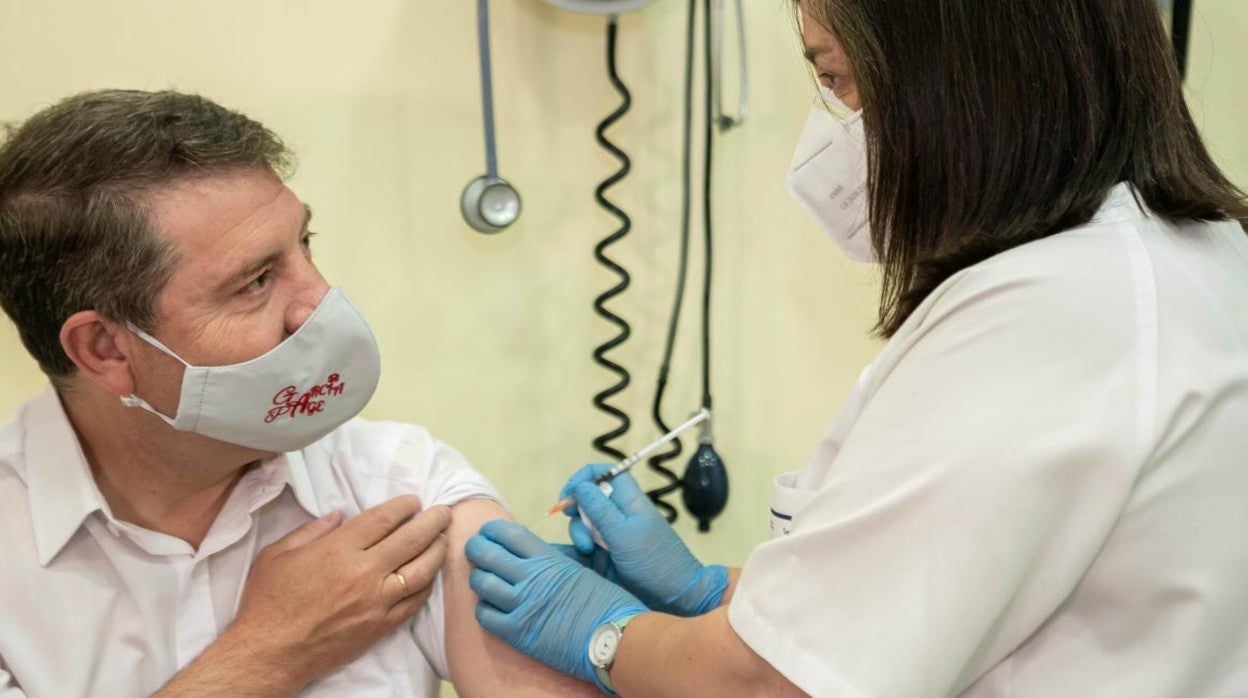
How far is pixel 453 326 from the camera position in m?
1.78

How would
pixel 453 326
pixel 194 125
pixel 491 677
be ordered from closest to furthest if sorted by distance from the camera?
pixel 194 125 → pixel 491 677 → pixel 453 326

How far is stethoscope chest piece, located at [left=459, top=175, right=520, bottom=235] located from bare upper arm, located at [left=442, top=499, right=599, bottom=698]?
546 mm

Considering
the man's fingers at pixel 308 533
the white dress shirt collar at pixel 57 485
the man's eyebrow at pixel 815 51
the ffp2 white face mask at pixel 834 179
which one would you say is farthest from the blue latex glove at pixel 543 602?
the man's eyebrow at pixel 815 51

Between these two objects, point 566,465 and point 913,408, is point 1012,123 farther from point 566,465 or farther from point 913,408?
point 566,465

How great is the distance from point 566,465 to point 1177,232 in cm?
116

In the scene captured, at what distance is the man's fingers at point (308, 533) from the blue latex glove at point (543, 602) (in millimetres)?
175

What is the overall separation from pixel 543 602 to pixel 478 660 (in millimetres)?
133

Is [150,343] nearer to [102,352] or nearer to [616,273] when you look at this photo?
[102,352]

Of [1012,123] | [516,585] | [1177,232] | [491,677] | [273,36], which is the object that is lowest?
[491,677]

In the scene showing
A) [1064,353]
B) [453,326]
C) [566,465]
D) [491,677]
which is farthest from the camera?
[566,465]

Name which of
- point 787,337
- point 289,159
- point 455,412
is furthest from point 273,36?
point 787,337

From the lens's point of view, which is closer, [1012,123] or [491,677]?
[1012,123]

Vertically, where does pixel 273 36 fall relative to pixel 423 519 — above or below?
above

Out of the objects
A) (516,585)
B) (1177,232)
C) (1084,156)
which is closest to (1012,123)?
(1084,156)
